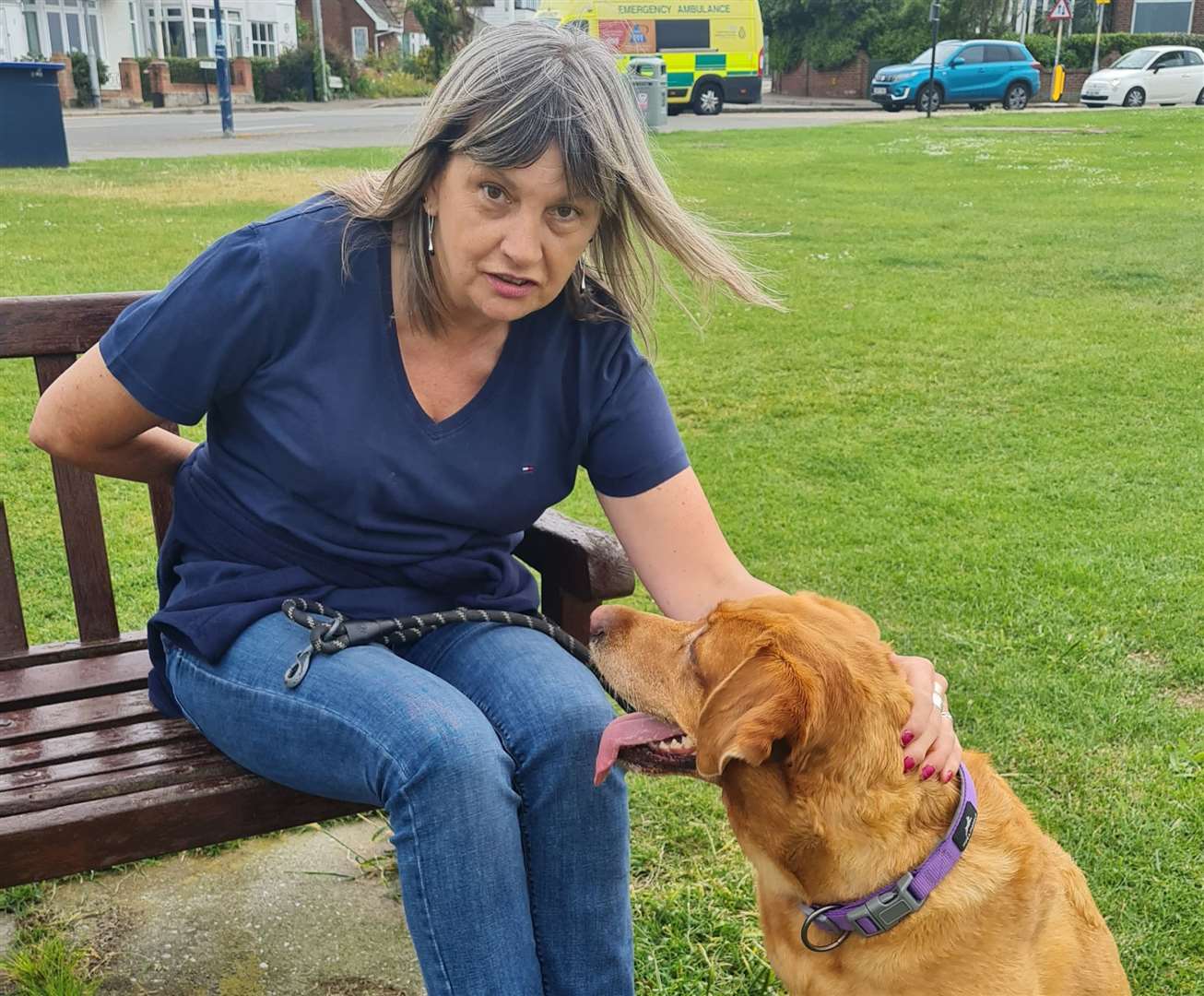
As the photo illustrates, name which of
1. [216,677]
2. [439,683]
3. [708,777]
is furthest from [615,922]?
[216,677]

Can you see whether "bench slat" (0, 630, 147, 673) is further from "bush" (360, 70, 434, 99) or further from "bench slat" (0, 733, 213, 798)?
"bush" (360, 70, 434, 99)

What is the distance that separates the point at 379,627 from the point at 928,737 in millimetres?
1104

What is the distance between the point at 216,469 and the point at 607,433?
0.85 metres

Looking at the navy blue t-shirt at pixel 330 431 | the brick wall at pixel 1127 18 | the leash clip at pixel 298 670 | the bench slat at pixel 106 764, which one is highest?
→ the brick wall at pixel 1127 18

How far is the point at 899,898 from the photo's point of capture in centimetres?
228

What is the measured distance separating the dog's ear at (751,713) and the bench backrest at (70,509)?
1.63m

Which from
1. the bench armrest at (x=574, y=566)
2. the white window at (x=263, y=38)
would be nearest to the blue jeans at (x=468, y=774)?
the bench armrest at (x=574, y=566)

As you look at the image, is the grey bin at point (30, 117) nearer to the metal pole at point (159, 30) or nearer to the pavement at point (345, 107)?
the pavement at point (345, 107)

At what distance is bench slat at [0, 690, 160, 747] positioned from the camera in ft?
8.48

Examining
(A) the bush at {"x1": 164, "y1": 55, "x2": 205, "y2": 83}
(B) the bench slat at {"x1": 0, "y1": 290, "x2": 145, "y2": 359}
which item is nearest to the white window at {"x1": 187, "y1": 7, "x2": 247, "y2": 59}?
(A) the bush at {"x1": 164, "y1": 55, "x2": 205, "y2": 83}

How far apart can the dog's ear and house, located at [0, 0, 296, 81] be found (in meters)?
43.2

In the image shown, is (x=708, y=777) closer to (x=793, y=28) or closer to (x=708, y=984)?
(x=708, y=984)

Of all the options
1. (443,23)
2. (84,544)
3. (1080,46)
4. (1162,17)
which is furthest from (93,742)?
(1162,17)

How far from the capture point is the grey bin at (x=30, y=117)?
16.4 m
